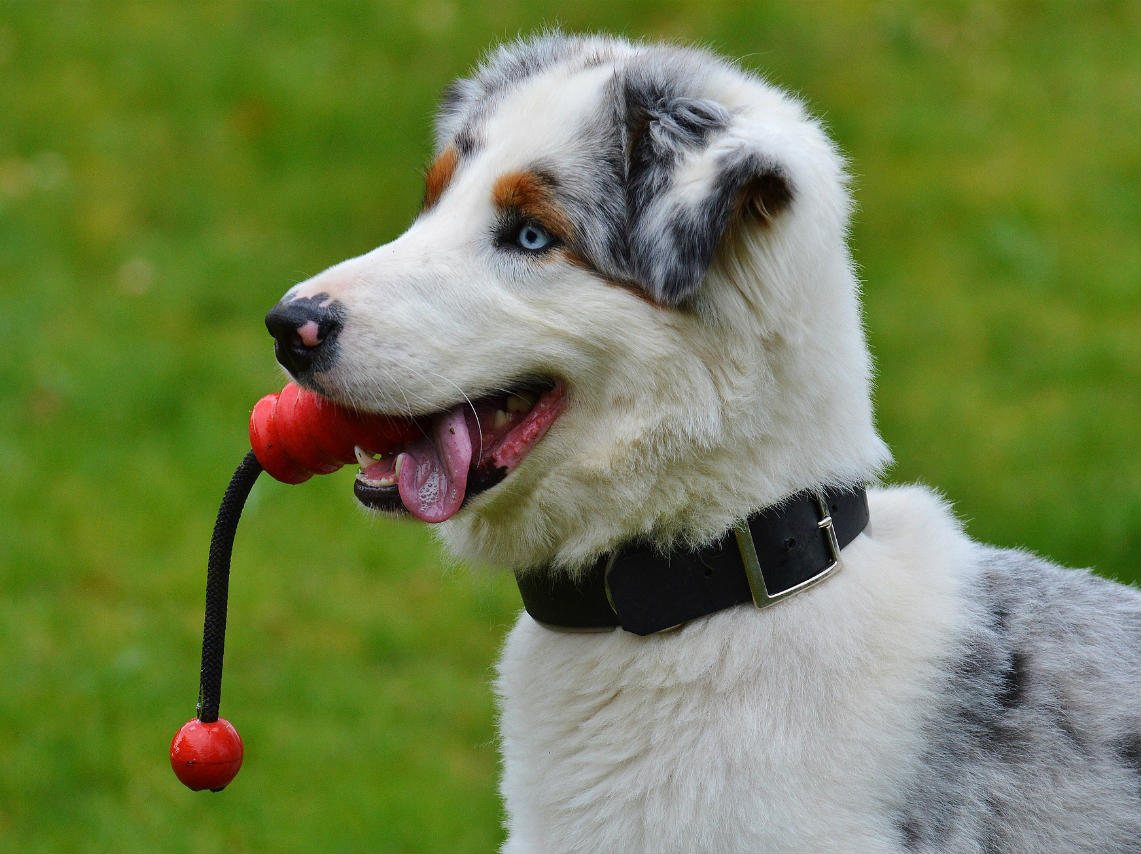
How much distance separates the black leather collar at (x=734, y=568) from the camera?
2883 mm

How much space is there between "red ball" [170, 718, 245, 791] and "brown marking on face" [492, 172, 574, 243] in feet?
4.63

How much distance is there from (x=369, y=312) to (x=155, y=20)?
836 centimetres

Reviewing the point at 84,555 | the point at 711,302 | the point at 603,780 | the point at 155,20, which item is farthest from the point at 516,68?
the point at 155,20

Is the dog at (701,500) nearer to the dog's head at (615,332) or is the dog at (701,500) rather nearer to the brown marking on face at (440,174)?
the dog's head at (615,332)

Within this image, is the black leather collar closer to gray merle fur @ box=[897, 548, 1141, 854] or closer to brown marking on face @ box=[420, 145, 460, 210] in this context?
gray merle fur @ box=[897, 548, 1141, 854]

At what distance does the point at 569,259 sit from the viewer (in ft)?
9.72

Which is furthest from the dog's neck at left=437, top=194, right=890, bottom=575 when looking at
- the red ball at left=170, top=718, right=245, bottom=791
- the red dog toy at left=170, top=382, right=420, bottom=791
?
the red ball at left=170, top=718, right=245, bottom=791

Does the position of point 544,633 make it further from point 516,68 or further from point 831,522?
point 516,68

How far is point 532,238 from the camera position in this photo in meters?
3.00

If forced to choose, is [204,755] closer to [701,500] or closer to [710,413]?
[701,500]

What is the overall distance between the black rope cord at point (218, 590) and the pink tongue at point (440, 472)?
18.7 inches

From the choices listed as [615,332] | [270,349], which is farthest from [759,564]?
[270,349]

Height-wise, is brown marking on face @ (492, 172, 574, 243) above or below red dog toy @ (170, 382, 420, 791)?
above

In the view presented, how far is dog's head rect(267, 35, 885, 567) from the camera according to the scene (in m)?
2.84
